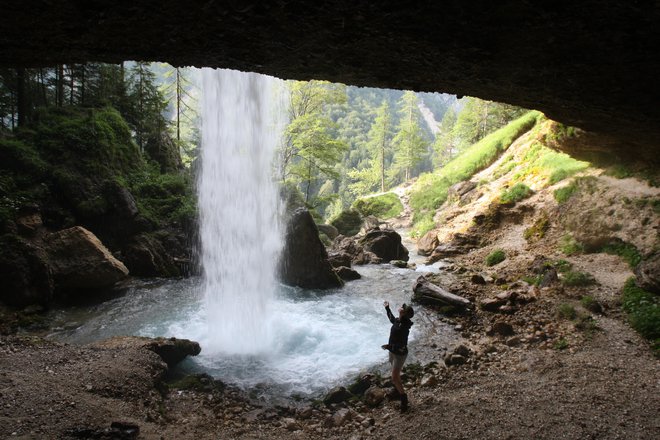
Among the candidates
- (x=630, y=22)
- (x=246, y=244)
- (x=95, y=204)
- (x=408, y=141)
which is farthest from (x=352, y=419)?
(x=408, y=141)

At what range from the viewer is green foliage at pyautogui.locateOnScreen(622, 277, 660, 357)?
736cm

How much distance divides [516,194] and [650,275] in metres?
9.77

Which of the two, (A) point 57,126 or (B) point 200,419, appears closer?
(B) point 200,419

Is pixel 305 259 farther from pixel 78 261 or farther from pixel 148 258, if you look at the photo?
pixel 78 261

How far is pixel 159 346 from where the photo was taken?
7.78m

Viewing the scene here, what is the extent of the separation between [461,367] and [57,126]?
62.2ft

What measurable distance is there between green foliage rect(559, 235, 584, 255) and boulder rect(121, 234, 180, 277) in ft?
53.1

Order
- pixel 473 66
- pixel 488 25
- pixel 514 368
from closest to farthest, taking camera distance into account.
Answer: pixel 488 25
pixel 473 66
pixel 514 368

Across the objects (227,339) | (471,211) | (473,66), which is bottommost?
(227,339)

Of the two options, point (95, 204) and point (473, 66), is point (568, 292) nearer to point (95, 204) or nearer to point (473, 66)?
point (473, 66)

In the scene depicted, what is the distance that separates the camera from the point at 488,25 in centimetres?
318

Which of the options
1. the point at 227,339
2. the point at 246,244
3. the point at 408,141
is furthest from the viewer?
the point at 408,141

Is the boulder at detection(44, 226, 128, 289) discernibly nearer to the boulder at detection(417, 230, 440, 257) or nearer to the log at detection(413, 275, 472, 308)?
the log at detection(413, 275, 472, 308)

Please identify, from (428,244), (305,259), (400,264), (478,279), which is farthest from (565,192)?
(305,259)
